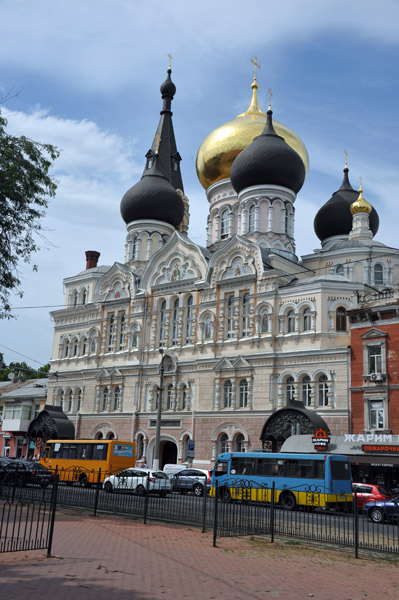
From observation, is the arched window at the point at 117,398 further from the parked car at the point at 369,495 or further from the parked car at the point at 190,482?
the parked car at the point at 369,495

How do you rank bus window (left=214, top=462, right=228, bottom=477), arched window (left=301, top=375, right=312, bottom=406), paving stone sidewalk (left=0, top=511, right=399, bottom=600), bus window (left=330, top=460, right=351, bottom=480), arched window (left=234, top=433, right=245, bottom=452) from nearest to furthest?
paving stone sidewalk (left=0, top=511, right=399, bottom=600) → bus window (left=330, top=460, right=351, bottom=480) → bus window (left=214, top=462, right=228, bottom=477) → arched window (left=301, top=375, right=312, bottom=406) → arched window (left=234, top=433, right=245, bottom=452)

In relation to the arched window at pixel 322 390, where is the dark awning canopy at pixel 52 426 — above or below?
below

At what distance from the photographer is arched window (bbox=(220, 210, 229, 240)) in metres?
46.9

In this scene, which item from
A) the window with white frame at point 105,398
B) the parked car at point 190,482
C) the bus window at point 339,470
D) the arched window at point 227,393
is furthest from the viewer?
the window with white frame at point 105,398

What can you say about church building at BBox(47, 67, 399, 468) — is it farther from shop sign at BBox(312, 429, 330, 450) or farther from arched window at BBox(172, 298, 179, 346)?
shop sign at BBox(312, 429, 330, 450)

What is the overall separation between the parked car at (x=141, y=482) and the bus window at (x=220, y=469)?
2589 mm

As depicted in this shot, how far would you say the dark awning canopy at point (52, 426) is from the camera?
4363 cm

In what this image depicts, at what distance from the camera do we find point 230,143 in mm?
47438

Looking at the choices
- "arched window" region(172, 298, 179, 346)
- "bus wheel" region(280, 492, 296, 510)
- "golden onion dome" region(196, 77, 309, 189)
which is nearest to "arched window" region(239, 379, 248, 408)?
"arched window" region(172, 298, 179, 346)

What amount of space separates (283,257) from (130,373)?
44.0 ft

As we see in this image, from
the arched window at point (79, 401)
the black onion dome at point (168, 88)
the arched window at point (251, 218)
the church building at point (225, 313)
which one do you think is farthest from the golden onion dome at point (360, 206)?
the black onion dome at point (168, 88)

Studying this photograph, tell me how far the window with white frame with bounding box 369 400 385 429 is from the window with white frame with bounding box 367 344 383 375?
1.56m

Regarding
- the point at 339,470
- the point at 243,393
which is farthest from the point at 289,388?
the point at 339,470

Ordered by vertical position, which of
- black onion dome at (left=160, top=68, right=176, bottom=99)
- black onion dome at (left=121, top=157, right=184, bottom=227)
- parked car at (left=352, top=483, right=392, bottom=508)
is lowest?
parked car at (left=352, top=483, right=392, bottom=508)
